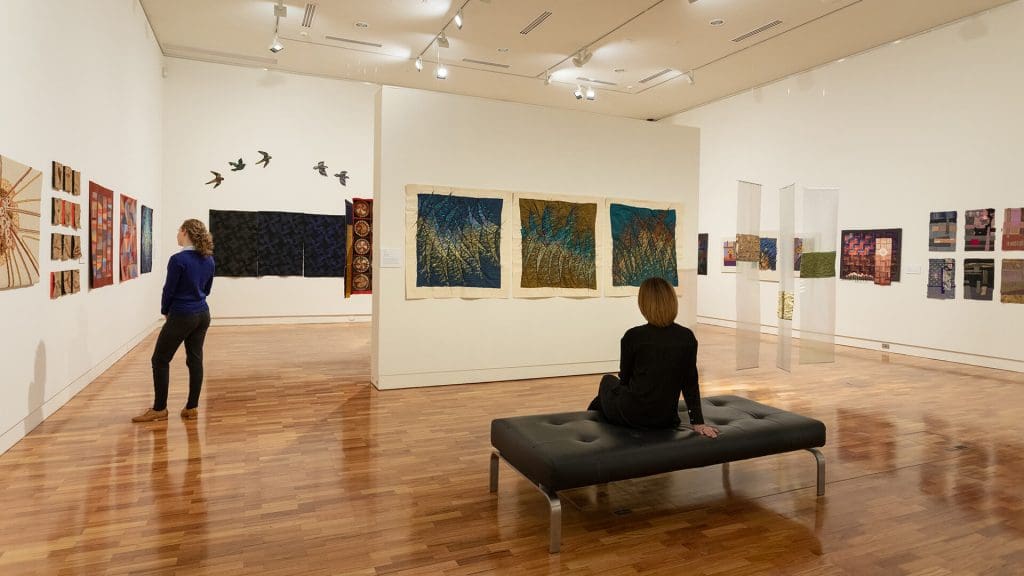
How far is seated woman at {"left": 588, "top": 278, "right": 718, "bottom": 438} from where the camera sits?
3510mm

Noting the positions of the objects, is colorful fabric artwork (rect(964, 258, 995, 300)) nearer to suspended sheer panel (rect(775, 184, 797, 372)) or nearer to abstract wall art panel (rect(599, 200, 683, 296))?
suspended sheer panel (rect(775, 184, 797, 372))

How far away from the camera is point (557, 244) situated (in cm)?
762

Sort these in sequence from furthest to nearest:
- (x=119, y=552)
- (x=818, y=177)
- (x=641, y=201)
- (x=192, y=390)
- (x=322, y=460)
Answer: (x=818, y=177) → (x=641, y=201) → (x=192, y=390) → (x=322, y=460) → (x=119, y=552)

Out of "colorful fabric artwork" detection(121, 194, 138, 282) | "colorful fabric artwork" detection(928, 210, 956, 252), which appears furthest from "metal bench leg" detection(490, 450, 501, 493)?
"colorful fabric artwork" detection(928, 210, 956, 252)

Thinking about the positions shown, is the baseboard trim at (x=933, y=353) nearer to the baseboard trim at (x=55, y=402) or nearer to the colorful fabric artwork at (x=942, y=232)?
the colorful fabric artwork at (x=942, y=232)

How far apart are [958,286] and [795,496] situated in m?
7.15

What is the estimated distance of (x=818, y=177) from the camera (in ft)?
36.8

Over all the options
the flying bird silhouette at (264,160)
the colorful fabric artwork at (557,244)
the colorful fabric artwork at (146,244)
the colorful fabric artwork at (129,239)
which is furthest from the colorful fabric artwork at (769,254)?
the colorful fabric artwork at (146,244)

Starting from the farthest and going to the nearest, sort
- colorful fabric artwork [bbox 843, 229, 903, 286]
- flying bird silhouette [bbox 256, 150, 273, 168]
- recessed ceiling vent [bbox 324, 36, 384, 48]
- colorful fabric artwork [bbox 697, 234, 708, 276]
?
colorful fabric artwork [bbox 697, 234, 708, 276] < flying bird silhouette [bbox 256, 150, 273, 168] < recessed ceiling vent [bbox 324, 36, 384, 48] < colorful fabric artwork [bbox 843, 229, 903, 286]

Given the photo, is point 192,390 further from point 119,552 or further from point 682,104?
point 682,104

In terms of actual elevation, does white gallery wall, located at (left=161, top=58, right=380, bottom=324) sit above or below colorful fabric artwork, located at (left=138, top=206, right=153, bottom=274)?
above

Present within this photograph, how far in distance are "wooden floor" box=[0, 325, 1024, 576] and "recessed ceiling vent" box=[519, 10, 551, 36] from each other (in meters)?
5.96

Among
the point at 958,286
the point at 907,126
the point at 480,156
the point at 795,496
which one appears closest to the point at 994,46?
the point at 907,126

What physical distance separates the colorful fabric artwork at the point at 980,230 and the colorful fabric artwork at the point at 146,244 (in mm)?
12227
